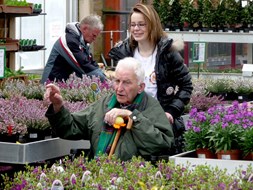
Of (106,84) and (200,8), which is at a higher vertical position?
(200,8)

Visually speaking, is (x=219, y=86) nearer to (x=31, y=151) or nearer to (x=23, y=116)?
(x=23, y=116)

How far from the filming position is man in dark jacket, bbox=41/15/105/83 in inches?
288

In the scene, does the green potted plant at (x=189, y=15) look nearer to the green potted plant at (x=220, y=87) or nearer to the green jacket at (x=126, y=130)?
the green potted plant at (x=220, y=87)

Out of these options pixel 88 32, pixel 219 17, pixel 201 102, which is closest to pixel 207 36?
pixel 219 17

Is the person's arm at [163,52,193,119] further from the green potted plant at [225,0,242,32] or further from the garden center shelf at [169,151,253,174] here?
the green potted plant at [225,0,242,32]

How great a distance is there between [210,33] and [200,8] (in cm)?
134

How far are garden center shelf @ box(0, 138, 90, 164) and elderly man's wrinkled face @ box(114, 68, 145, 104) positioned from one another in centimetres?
60

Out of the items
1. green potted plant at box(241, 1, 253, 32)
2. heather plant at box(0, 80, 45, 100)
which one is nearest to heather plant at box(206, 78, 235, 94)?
green potted plant at box(241, 1, 253, 32)

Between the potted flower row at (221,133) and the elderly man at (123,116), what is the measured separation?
174 mm

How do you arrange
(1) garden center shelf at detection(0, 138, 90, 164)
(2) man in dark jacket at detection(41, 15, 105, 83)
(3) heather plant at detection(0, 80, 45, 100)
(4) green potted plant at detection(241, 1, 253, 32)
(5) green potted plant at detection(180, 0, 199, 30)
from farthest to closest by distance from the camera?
(5) green potted plant at detection(180, 0, 199, 30) → (4) green potted plant at detection(241, 1, 253, 32) → (2) man in dark jacket at detection(41, 15, 105, 83) → (3) heather plant at detection(0, 80, 45, 100) → (1) garden center shelf at detection(0, 138, 90, 164)

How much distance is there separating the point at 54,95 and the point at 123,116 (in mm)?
418

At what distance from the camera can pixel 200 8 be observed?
1214cm

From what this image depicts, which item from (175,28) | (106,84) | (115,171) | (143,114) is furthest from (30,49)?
(115,171)

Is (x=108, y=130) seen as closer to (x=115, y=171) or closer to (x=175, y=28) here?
(x=115, y=171)
